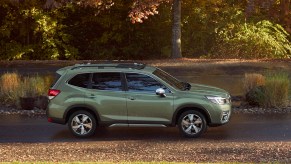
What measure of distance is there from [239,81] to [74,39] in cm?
1294

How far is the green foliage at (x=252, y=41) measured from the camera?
28.4m

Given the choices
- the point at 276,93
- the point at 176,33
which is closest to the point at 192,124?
the point at 276,93

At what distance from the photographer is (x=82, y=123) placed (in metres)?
14.4

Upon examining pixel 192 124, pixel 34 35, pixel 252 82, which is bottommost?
pixel 192 124

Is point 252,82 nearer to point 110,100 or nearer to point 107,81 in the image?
point 107,81

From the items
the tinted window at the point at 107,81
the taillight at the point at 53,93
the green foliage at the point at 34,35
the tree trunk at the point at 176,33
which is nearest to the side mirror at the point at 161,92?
the tinted window at the point at 107,81

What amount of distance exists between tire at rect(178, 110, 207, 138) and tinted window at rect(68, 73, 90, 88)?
229cm

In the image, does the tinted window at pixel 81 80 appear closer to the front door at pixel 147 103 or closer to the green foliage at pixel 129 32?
the front door at pixel 147 103

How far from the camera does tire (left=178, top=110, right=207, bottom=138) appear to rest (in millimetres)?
14070

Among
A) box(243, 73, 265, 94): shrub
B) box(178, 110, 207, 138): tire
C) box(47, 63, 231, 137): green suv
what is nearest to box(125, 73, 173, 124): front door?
box(47, 63, 231, 137): green suv

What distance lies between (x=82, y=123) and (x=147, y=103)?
1545mm

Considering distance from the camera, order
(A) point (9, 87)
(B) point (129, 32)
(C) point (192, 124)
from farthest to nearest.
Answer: (B) point (129, 32) < (A) point (9, 87) < (C) point (192, 124)

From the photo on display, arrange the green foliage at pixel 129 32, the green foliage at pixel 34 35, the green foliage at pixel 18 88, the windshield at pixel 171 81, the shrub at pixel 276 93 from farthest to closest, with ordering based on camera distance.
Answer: the green foliage at pixel 34 35
the green foliage at pixel 129 32
the green foliage at pixel 18 88
the shrub at pixel 276 93
the windshield at pixel 171 81

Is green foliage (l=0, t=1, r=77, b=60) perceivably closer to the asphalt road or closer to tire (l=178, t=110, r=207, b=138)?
the asphalt road
